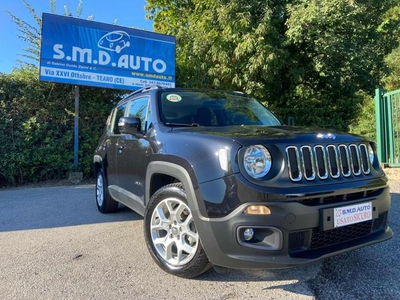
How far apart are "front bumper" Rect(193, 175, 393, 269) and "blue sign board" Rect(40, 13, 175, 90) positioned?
7812 millimetres

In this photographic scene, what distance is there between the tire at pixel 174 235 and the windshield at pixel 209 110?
883 millimetres

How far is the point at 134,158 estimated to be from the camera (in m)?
3.79

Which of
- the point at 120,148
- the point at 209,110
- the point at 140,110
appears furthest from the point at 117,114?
the point at 209,110

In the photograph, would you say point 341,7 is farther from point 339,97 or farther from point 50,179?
point 50,179

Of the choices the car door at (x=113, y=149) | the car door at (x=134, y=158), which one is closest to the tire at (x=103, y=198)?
the car door at (x=113, y=149)

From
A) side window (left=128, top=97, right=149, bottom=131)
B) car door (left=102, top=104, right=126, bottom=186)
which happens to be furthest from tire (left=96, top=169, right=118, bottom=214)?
side window (left=128, top=97, right=149, bottom=131)

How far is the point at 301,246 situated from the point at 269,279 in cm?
61

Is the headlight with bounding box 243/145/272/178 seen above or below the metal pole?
below

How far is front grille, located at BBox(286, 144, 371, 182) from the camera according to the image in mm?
2496

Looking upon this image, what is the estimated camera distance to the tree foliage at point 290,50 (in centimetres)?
966

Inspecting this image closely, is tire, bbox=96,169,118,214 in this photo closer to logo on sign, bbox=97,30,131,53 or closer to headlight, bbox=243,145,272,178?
headlight, bbox=243,145,272,178

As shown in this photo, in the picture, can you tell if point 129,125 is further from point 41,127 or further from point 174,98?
point 41,127

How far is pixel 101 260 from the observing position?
3.38 meters

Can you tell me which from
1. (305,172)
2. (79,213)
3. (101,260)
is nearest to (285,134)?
(305,172)
